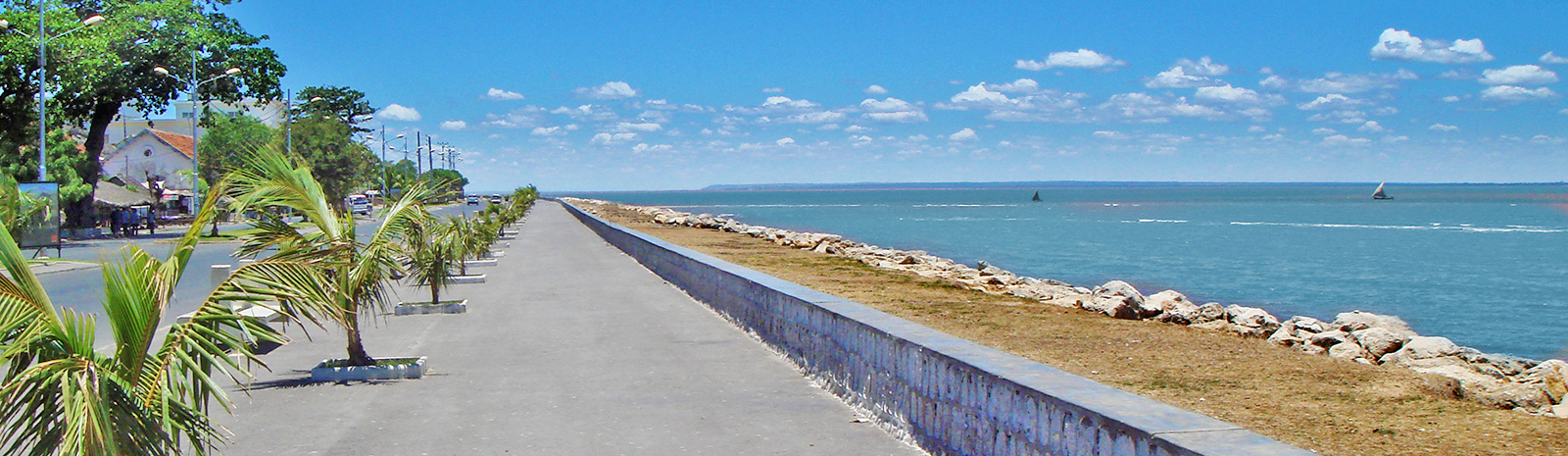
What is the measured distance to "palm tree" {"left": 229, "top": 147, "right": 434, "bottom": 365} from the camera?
27.8 ft

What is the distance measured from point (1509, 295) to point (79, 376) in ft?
127

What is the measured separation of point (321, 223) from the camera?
32.3ft

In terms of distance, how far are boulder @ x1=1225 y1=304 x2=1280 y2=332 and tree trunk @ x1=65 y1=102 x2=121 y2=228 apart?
37.5m

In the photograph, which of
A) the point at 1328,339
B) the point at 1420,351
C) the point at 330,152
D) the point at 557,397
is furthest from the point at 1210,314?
the point at 330,152

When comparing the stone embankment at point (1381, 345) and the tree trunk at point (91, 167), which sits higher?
the tree trunk at point (91, 167)

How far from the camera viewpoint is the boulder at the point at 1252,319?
18.2 m

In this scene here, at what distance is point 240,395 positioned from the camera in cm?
921

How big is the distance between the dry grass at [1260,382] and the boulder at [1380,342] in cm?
226

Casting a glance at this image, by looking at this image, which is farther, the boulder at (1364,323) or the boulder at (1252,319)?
the boulder at (1252,319)

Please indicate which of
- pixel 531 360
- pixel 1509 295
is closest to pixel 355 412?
pixel 531 360

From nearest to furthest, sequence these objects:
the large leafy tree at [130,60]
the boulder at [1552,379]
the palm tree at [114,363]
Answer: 1. the palm tree at [114,363]
2. the boulder at [1552,379]
3. the large leafy tree at [130,60]

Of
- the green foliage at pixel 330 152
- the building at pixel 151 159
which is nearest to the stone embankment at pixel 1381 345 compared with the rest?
the green foliage at pixel 330 152

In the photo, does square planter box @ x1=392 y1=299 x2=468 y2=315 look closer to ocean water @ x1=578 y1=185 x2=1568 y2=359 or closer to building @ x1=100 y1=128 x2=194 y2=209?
ocean water @ x1=578 y1=185 x2=1568 y2=359

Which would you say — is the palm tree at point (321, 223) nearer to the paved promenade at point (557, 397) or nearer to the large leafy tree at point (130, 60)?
the paved promenade at point (557, 397)
